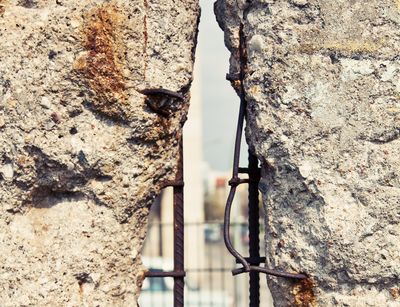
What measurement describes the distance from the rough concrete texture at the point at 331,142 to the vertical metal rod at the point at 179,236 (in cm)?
30

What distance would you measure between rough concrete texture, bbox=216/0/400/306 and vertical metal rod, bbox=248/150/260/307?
0.21 metres

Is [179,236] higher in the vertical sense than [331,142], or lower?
lower

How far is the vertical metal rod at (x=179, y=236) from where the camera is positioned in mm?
2541

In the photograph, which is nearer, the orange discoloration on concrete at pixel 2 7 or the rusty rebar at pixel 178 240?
the orange discoloration on concrete at pixel 2 7

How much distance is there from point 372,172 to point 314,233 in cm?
21

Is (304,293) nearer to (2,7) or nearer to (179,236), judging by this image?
(179,236)

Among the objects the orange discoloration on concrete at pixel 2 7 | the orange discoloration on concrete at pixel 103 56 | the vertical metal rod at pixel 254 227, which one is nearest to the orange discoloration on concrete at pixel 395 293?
the vertical metal rod at pixel 254 227

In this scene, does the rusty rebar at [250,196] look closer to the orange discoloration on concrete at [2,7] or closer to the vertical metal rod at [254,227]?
the vertical metal rod at [254,227]

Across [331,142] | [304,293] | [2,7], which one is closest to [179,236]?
[304,293]

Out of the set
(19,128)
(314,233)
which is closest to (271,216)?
(314,233)

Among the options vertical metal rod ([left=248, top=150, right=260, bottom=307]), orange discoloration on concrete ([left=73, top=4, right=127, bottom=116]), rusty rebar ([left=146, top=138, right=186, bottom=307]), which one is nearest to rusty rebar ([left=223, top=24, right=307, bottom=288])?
vertical metal rod ([left=248, top=150, right=260, bottom=307])

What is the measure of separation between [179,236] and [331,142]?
1.84 feet

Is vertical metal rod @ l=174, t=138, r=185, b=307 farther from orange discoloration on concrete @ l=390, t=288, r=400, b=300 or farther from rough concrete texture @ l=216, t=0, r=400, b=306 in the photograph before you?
orange discoloration on concrete @ l=390, t=288, r=400, b=300

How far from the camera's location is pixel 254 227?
2600 millimetres
